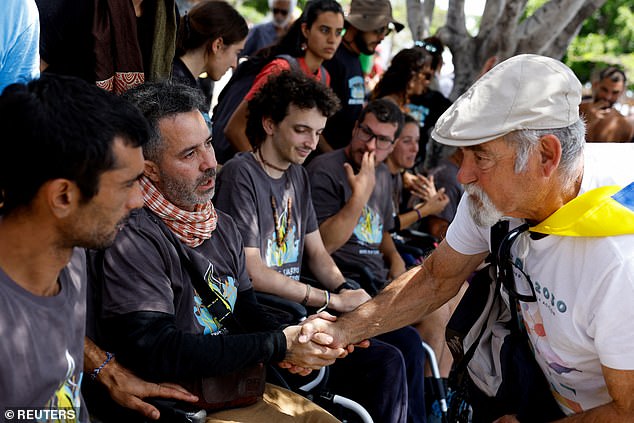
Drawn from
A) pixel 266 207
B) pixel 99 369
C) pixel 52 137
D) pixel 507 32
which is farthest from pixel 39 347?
pixel 507 32

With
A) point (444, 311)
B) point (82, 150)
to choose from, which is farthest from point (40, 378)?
point (444, 311)

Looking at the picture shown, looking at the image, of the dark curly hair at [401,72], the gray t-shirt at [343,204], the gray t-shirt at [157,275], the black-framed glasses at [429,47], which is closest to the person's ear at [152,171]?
the gray t-shirt at [157,275]

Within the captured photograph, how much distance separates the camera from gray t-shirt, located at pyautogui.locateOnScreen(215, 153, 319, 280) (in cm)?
364

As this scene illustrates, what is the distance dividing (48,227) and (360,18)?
4367mm

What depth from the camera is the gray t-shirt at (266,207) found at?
364 centimetres

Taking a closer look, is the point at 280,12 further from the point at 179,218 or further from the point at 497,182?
the point at 497,182

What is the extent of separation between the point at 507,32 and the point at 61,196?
6.36 metres

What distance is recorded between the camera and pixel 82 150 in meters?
1.87

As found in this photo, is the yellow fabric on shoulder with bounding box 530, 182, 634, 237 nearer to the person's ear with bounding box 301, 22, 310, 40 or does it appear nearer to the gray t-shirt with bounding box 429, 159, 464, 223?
the person's ear with bounding box 301, 22, 310, 40

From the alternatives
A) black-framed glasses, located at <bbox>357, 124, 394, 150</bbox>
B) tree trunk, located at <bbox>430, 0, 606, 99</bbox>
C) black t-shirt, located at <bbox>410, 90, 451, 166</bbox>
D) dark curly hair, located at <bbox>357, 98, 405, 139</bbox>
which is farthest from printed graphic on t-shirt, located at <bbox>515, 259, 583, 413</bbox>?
tree trunk, located at <bbox>430, 0, 606, 99</bbox>

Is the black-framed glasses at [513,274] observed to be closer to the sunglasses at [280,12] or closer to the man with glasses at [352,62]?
the man with glasses at [352,62]

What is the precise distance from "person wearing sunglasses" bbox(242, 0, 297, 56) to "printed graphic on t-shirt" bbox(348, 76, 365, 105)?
1865mm

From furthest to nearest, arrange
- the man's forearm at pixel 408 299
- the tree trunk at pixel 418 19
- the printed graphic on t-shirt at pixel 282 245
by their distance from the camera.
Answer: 1. the tree trunk at pixel 418 19
2. the printed graphic on t-shirt at pixel 282 245
3. the man's forearm at pixel 408 299

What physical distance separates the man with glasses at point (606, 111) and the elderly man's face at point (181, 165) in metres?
5.16
